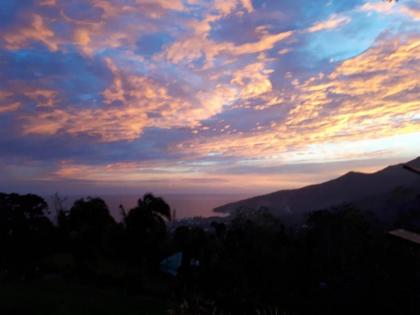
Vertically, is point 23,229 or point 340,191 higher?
point 340,191

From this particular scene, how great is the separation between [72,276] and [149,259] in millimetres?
10924

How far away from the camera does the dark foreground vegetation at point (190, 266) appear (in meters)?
19.7

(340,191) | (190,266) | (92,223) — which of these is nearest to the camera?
(190,266)

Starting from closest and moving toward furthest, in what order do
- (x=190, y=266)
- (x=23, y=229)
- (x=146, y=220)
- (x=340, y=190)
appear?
1. (x=190, y=266)
2. (x=23, y=229)
3. (x=146, y=220)
4. (x=340, y=190)

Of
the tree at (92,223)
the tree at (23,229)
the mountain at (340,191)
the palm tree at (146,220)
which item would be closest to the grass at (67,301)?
the tree at (23,229)

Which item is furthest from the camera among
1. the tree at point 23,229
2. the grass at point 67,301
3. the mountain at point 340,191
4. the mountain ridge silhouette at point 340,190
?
the mountain ridge silhouette at point 340,190

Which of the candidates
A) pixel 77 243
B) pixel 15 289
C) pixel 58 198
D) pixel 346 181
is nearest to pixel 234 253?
pixel 77 243

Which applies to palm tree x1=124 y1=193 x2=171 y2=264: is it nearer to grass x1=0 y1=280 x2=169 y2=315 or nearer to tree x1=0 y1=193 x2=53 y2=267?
tree x1=0 y1=193 x2=53 y2=267

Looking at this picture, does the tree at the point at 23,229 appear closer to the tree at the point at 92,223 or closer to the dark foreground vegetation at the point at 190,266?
the dark foreground vegetation at the point at 190,266

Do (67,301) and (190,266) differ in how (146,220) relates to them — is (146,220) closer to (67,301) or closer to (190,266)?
(190,266)

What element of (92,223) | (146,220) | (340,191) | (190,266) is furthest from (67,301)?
(340,191)

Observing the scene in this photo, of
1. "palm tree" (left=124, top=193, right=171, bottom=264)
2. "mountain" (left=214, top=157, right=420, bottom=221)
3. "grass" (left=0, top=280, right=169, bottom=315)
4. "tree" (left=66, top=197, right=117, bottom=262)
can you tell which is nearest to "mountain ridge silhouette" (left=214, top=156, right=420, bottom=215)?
"mountain" (left=214, top=157, right=420, bottom=221)

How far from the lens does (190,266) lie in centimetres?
3072

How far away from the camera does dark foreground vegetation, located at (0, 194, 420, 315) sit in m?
19.7
